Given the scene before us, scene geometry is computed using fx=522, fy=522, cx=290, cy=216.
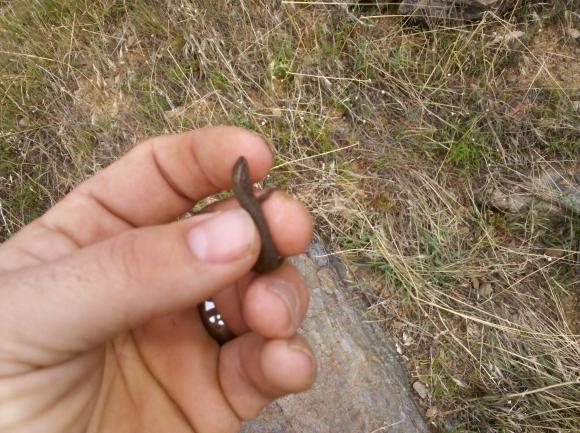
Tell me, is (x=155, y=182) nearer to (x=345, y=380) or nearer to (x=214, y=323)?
(x=214, y=323)

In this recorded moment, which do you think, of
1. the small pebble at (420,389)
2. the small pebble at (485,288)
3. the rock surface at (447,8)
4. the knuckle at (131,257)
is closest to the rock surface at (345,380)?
the small pebble at (420,389)

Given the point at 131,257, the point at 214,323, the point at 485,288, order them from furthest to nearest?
1. the point at 485,288
2. the point at 214,323
3. the point at 131,257

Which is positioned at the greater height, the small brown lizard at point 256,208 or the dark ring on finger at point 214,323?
the small brown lizard at point 256,208

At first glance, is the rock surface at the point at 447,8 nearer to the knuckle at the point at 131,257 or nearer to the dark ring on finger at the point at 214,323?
the dark ring on finger at the point at 214,323

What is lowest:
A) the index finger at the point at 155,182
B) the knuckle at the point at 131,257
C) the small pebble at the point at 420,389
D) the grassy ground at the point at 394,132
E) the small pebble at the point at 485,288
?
the small pebble at the point at 420,389

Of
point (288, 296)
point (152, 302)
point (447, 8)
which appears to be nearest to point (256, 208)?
point (288, 296)

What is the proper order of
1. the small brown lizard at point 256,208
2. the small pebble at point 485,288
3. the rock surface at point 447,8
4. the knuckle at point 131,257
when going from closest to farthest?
1. the knuckle at point 131,257
2. the small brown lizard at point 256,208
3. the small pebble at point 485,288
4. the rock surface at point 447,8

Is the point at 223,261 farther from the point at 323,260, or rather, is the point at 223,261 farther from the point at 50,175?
the point at 50,175

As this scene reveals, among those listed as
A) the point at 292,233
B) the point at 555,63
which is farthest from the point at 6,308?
the point at 555,63

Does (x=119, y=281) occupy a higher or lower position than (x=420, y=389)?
higher
